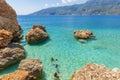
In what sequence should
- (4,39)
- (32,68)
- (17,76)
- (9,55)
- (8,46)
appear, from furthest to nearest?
1. (4,39)
2. (8,46)
3. (9,55)
4. (32,68)
5. (17,76)

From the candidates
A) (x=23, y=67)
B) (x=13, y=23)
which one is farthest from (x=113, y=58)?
(x=13, y=23)

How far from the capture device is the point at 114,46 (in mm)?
43656

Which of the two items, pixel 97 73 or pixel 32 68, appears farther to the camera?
pixel 32 68

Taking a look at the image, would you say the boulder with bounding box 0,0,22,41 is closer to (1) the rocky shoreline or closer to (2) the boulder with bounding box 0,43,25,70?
(1) the rocky shoreline

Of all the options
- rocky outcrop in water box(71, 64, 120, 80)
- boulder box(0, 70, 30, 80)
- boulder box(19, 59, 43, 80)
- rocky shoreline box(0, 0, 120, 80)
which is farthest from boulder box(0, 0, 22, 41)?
rocky outcrop in water box(71, 64, 120, 80)

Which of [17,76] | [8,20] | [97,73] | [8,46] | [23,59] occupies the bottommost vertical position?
[23,59]

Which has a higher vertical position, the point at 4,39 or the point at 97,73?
the point at 97,73

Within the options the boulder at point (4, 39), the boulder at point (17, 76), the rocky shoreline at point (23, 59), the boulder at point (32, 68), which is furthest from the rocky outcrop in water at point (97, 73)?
the boulder at point (4, 39)

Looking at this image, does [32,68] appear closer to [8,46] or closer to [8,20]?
[8,46]

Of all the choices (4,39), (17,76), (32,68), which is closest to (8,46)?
(4,39)

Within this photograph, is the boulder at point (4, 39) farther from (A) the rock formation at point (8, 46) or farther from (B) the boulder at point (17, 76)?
(B) the boulder at point (17, 76)

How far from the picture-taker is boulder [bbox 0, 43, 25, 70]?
29314mm

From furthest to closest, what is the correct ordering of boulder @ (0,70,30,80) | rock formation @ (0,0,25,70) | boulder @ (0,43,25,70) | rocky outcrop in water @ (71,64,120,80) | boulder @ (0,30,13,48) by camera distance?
boulder @ (0,30,13,48) → rock formation @ (0,0,25,70) → boulder @ (0,43,25,70) → boulder @ (0,70,30,80) → rocky outcrop in water @ (71,64,120,80)

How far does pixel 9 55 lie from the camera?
3055 cm
